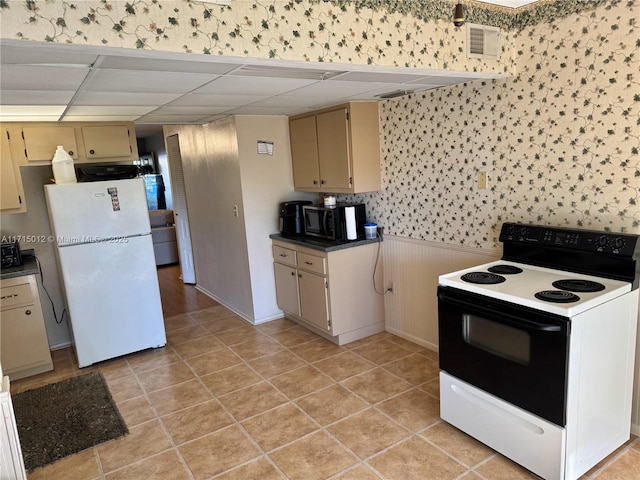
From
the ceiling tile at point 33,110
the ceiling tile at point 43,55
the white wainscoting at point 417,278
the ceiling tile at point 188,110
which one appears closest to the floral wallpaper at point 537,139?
the white wainscoting at point 417,278

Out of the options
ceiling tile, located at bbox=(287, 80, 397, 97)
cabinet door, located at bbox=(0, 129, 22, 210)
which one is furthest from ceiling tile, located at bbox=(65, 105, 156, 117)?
ceiling tile, located at bbox=(287, 80, 397, 97)

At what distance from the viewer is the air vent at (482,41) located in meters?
2.43

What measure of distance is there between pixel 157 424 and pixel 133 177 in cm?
205

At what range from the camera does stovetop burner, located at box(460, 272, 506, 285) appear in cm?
233

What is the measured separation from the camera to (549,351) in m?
1.93

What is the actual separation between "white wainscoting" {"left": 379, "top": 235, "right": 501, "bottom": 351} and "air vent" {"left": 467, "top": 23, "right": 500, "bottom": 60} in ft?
4.19

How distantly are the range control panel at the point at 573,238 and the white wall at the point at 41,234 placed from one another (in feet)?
12.5

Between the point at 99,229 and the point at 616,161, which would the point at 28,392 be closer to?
the point at 99,229

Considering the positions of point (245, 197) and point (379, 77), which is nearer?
point (379, 77)

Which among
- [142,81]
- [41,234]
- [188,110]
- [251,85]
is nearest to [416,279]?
[251,85]

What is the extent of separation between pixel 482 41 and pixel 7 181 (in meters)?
3.59

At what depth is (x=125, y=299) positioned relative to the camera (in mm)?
3742

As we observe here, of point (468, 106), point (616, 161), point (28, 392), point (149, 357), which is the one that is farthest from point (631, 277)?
point (28, 392)

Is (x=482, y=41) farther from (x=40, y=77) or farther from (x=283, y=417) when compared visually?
(x=283, y=417)
